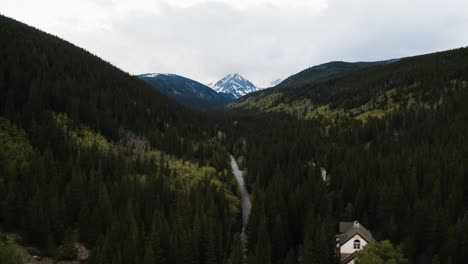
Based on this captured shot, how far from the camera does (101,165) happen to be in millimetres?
98312

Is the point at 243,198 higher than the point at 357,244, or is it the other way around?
the point at 243,198

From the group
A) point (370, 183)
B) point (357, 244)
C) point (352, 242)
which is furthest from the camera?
point (370, 183)

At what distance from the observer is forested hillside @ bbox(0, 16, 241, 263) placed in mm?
65438

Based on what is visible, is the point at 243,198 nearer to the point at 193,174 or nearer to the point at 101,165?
the point at 193,174

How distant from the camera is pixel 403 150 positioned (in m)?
116

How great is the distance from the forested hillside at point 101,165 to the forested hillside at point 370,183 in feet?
32.8


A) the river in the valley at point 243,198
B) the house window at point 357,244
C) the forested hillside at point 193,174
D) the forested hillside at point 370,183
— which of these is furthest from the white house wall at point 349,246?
the river in the valley at point 243,198

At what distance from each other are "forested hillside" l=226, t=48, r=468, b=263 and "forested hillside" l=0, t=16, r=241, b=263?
9986 millimetres

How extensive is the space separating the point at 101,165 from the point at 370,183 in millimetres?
62320

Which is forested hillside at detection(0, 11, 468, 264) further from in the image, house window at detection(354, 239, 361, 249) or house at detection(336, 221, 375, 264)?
house window at detection(354, 239, 361, 249)

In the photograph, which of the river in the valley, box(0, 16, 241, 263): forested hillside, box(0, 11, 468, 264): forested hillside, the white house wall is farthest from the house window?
the river in the valley

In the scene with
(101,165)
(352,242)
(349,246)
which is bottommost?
(349,246)

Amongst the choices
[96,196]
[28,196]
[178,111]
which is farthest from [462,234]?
[178,111]

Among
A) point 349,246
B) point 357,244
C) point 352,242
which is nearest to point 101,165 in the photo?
point 349,246
